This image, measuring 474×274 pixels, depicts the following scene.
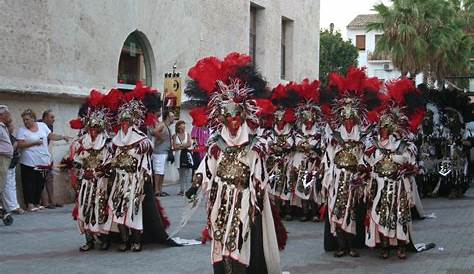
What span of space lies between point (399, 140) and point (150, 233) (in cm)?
348

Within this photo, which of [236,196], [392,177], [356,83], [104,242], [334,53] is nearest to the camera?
[236,196]

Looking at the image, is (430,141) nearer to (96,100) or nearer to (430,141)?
(430,141)

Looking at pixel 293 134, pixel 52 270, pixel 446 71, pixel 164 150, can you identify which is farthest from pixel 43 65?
pixel 446 71

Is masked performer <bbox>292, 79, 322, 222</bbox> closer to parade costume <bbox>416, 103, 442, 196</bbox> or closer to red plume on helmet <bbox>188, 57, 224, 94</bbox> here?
parade costume <bbox>416, 103, 442, 196</bbox>

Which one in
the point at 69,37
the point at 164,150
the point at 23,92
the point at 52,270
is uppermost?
the point at 69,37

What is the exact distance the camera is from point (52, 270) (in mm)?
8242

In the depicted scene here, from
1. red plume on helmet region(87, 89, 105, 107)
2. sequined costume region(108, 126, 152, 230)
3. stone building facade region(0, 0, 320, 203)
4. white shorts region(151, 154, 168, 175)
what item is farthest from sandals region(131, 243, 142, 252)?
white shorts region(151, 154, 168, 175)

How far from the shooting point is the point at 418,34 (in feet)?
103

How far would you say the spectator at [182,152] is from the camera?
52.6 feet

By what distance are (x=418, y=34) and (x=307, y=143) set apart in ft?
68.3

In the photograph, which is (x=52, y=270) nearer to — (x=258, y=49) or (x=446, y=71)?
(x=258, y=49)

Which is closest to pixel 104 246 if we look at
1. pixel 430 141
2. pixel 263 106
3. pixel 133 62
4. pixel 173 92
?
pixel 263 106

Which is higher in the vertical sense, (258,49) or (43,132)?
(258,49)

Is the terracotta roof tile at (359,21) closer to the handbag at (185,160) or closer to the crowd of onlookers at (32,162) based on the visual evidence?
the handbag at (185,160)
